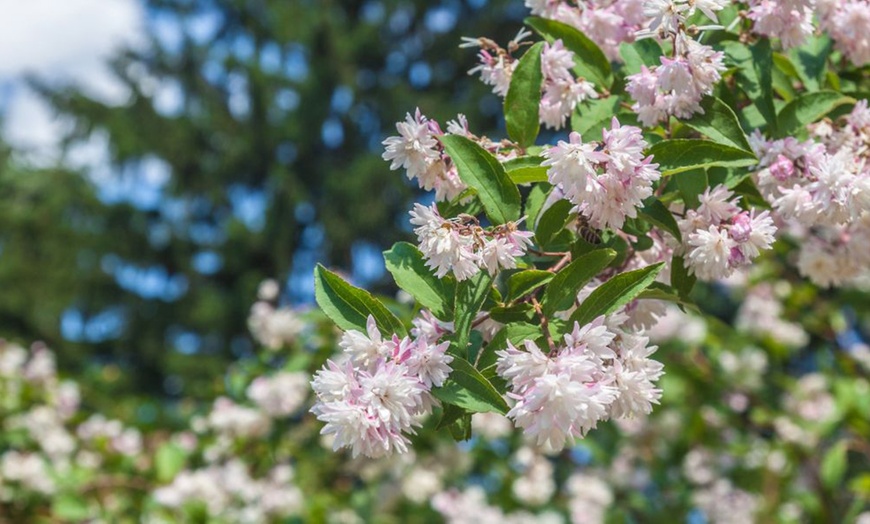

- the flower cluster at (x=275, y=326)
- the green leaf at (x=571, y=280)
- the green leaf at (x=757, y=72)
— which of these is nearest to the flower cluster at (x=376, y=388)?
the green leaf at (x=571, y=280)

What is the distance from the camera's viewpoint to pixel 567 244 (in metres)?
0.93

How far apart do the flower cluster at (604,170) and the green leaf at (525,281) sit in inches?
2.9

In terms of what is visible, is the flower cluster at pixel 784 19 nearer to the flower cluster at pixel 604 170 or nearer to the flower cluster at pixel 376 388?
the flower cluster at pixel 604 170

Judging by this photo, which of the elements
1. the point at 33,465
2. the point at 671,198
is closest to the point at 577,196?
the point at 671,198

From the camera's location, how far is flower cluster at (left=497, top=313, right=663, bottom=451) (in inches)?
28.9

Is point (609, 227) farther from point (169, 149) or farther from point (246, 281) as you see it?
point (169, 149)

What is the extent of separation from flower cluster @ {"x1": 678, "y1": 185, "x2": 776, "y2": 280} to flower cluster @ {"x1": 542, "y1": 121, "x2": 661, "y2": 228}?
0.12 m

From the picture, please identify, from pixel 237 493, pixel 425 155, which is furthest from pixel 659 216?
pixel 237 493

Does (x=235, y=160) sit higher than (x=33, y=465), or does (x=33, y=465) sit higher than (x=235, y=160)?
(x=235, y=160)

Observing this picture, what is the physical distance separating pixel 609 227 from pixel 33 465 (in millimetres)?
2732

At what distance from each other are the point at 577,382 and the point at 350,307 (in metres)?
0.23

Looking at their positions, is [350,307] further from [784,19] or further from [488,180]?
[784,19]

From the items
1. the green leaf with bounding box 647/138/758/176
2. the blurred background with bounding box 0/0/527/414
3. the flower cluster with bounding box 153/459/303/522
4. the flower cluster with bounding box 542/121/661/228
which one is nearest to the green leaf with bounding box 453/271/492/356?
the flower cluster with bounding box 542/121/661/228

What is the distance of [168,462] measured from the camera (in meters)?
2.98
